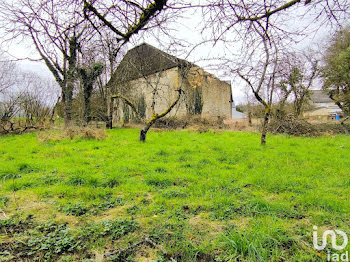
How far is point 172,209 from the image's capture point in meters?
2.88

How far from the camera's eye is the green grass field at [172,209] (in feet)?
6.55

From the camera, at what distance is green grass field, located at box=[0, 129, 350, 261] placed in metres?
2.00

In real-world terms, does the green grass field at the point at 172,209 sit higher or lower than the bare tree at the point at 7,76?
lower

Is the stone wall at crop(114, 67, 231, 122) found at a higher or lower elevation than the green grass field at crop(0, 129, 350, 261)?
higher

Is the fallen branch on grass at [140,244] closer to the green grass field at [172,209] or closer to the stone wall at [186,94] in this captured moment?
the green grass field at [172,209]

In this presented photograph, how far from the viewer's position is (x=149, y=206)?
116 inches

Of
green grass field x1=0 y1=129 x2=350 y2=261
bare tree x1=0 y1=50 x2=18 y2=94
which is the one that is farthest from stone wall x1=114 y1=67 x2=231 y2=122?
green grass field x1=0 y1=129 x2=350 y2=261

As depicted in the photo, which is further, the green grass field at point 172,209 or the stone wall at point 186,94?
the stone wall at point 186,94

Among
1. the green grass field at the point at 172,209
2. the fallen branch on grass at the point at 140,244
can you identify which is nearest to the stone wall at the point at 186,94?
the green grass field at the point at 172,209

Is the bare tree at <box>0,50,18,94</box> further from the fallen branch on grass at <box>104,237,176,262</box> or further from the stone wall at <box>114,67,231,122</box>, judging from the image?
the fallen branch on grass at <box>104,237,176,262</box>

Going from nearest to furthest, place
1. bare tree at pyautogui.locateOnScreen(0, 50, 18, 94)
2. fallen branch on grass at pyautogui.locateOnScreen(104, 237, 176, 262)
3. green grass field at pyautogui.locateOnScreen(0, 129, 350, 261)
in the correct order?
fallen branch on grass at pyautogui.locateOnScreen(104, 237, 176, 262), green grass field at pyautogui.locateOnScreen(0, 129, 350, 261), bare tree at pyautogui.locateOnScreen(0, 50, 18, 94)

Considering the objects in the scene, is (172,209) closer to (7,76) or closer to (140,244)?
(140,244)

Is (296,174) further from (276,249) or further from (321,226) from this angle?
(276,249)

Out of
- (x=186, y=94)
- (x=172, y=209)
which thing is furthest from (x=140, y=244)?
(x=186, y=94)
